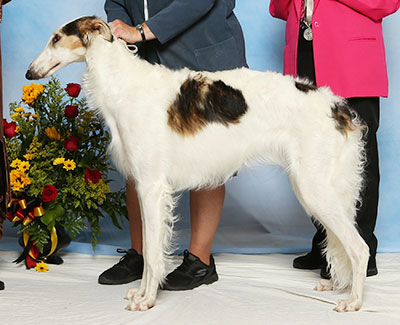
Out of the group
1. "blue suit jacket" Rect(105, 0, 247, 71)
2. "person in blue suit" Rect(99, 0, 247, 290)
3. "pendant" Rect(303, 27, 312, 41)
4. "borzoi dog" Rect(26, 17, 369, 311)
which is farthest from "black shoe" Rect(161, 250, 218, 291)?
"pendant" Rect(303, 27, 312, 41)

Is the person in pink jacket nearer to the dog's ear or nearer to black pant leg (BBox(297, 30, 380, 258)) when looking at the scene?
black pant leg (BBox(297, 30, 380, 258))

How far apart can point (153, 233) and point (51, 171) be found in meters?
1.20

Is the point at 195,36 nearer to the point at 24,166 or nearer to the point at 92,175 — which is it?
the point at 92,175

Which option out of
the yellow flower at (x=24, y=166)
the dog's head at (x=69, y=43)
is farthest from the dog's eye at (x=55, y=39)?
the yellow flower at (x=24, y=166)

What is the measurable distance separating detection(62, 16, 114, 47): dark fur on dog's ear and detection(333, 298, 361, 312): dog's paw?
1810mm

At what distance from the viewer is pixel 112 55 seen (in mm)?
3018

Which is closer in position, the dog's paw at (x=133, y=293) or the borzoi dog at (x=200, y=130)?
the borzoi dog at (x=200, y=130)

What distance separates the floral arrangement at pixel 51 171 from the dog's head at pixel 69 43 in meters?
0.80

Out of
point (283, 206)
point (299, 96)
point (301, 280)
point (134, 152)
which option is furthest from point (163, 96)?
point (283, 206)

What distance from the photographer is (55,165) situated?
3895mm

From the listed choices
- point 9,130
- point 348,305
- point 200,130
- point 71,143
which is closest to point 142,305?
point 200,130

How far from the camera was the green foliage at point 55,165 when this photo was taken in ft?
12.6

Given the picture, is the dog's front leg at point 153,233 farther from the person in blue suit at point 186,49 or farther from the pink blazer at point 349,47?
the pink blazer at point 349,47

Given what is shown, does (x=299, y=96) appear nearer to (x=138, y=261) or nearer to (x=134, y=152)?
(x=134, y=152)
